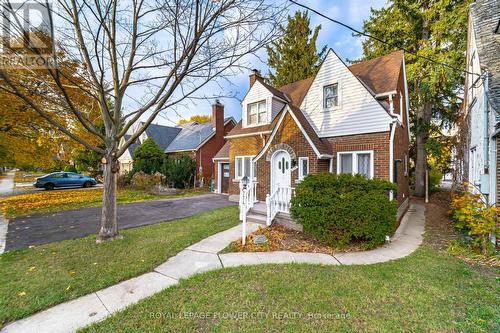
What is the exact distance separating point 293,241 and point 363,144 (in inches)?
192

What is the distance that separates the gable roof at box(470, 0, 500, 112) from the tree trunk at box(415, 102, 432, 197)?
7.14 metres

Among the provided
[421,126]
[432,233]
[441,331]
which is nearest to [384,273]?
[441,331]

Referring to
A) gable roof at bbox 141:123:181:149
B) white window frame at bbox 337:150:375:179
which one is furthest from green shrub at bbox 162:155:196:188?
white window frame at bbox 337:150:375:179

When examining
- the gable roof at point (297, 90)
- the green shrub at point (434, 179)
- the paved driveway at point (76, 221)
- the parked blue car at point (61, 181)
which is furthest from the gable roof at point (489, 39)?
the parked blue car at point (61, 181)

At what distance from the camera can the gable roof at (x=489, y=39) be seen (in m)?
6.62

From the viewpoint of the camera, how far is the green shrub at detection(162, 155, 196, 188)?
18312mm

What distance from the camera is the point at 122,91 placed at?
263 inches

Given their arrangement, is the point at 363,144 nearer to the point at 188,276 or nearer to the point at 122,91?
the point at 188,276

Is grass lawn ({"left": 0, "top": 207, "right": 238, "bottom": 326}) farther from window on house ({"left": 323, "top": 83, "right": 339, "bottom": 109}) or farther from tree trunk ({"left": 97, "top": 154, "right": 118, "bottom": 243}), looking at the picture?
window on house ({"left": 323, "top": 83, "right": 339, "bottom": 109})

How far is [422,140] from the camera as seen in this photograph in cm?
1581

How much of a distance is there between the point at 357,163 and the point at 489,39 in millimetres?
6424

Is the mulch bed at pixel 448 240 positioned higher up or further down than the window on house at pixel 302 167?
further down

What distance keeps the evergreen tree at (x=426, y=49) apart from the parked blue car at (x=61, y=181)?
1118 inches

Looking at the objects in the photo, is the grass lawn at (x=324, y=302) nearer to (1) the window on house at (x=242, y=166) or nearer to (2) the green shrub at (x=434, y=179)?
(1) the window on house at (x=242, y=166)
